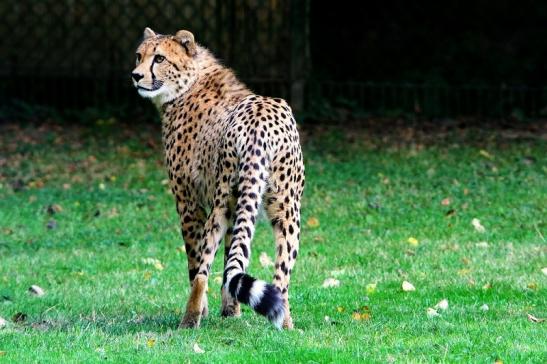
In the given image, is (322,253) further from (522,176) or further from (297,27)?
(297,27)

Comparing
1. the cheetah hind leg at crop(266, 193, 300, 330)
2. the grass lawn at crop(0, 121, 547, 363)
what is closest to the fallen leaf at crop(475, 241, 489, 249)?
the grass lawn at crop(0, 121, 547, 363)

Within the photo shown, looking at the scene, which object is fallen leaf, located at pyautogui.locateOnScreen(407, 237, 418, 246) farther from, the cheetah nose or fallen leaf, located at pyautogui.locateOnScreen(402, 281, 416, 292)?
the cheetah nose

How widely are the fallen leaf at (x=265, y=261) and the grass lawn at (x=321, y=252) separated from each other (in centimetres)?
11

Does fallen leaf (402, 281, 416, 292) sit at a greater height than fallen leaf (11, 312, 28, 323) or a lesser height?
lesser

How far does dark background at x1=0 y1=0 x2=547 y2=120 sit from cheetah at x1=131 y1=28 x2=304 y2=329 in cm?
831

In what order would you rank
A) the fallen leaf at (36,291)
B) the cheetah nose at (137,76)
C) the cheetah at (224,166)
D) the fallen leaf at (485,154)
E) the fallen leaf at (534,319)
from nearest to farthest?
the cheetah at (224,166) < the fallen leaf at (534,319) < the cheetah nose at (137,76) < the fallen leaf at (36,291) < the fallen leaf at (485,154)

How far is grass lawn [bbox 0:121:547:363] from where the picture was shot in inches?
235

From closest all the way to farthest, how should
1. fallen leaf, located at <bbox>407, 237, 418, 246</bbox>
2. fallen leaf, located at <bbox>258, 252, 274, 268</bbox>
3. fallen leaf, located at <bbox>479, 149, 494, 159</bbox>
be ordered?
fallen leaf, located at <bbox>258, 252, 274, 268</bbox>, fallen leaf, located at <bbox>407, 237, 418, 246</bbox>, fallen leaf, located at <bbox>479, 149, 494, 159</bbox>

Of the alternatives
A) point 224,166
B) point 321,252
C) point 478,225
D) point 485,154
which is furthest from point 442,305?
point 485,154

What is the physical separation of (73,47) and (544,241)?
885cm

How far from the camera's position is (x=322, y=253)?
911 cm

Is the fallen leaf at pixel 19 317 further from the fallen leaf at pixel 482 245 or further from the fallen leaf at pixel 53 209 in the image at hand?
the fallen leaf at pixel 53 209

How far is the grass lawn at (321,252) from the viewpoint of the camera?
5.97m

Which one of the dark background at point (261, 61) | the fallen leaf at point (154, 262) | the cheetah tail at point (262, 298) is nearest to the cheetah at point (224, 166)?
the cheetah tail at point (262, 298)
